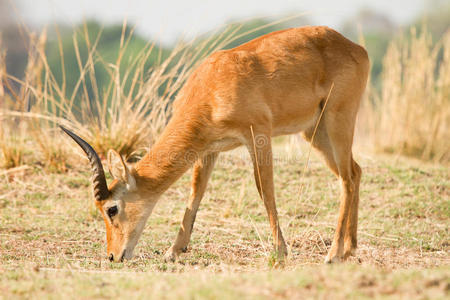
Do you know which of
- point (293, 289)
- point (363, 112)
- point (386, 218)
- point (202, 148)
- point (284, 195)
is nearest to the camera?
point (293, 289)

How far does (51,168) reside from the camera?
884 centimetres

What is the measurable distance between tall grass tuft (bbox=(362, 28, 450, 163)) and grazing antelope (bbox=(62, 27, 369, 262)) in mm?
5579

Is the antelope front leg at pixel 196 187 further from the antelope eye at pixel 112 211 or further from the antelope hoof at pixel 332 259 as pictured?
the antelope hoof at pixel 332 259

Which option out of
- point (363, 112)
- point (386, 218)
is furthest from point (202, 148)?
point (363, 112)

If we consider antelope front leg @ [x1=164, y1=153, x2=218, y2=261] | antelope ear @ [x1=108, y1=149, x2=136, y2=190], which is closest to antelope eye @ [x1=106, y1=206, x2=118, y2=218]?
antelope ear @ [x1=108, y1=149, x2=136, y2=190]

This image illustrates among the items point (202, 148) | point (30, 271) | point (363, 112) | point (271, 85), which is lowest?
point (363, 112)

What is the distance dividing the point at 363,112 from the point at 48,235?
332 inches

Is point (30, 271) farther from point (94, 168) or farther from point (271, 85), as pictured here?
point (271, 85)

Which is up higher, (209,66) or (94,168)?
(209,66)

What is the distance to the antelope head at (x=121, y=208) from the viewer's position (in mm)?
5410

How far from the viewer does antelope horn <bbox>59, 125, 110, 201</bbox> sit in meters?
5.21

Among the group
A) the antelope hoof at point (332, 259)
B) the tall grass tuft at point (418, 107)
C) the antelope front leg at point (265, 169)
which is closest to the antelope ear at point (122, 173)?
the antelope front leg at point (265, 169)

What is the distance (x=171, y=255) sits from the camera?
5.83 m

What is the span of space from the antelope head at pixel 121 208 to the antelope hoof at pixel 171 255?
410mm
